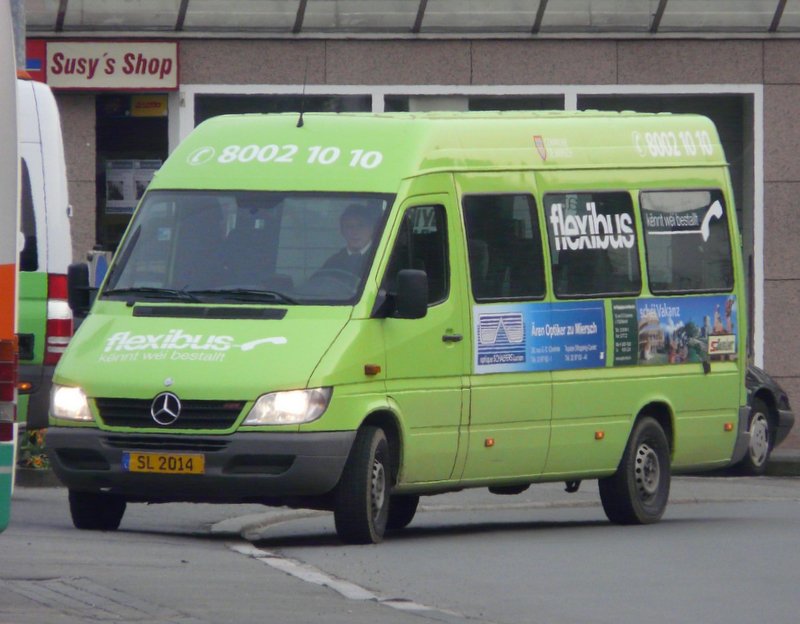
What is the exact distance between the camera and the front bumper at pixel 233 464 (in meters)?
12.2

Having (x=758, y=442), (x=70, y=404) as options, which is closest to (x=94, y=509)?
(x=70, y=404)

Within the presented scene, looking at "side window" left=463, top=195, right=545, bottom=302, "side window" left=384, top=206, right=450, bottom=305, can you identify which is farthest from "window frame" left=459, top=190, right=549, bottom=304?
"side window" left=384, top=206, right=450, bottom=305

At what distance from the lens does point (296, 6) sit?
2444 cm

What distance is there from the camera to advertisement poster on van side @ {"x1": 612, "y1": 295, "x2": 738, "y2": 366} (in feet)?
49.5

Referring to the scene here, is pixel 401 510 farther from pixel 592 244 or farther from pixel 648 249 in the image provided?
pixel 648 249

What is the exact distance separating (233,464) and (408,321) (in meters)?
1.51

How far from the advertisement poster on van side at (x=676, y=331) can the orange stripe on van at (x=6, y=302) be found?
643 centimetres

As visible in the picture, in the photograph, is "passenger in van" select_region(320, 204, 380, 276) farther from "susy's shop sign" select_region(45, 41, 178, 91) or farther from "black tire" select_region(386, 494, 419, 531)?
"susy's shop sign" select_region(45, 41, 178, 91)

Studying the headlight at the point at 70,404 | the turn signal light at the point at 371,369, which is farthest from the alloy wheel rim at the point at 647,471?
the headlight at the point at 70,404

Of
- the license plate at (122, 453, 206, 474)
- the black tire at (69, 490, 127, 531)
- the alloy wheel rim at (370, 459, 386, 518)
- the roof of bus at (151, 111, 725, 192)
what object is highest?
the roof of bus at (151, 111, 725, 192)

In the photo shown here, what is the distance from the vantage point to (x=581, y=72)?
2500cm

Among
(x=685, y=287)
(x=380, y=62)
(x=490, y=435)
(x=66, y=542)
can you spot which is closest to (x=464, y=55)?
(x=380, y=62)

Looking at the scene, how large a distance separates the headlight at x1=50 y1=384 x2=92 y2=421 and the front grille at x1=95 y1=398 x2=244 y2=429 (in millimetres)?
184

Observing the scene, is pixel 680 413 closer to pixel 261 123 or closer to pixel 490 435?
pixel 490 435
